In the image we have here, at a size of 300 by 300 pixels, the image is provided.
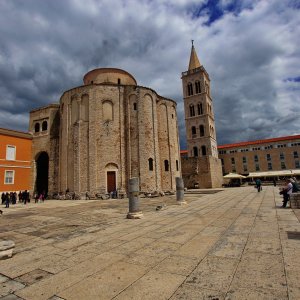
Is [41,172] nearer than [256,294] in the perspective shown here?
No

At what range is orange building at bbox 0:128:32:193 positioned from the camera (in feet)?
75.6

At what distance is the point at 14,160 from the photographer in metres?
24.3

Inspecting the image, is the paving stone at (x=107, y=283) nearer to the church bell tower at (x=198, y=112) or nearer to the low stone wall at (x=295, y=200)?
the low stone wall at (x=295, y=200)

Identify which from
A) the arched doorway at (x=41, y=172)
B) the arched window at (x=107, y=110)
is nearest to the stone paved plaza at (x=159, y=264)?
the arched window at (x=107, y=110)

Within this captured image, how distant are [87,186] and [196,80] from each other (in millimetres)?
40343

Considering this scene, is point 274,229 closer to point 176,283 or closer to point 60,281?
point 176,283

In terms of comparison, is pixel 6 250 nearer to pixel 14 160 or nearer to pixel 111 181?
pixel 111 181

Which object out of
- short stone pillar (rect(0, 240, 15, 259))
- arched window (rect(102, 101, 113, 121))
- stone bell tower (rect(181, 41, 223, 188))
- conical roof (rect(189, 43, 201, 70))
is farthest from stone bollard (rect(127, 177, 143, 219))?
conical roof (rect(189, 43, 201, 70))

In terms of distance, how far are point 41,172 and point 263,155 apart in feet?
190

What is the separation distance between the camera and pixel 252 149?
208ft

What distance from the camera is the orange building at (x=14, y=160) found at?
2303 cm

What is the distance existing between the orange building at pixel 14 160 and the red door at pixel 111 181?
10.7 m

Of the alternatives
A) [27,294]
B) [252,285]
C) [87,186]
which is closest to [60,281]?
[27,294]

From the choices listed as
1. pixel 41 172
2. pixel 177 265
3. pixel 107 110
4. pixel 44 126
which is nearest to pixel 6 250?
pixel 177 265
